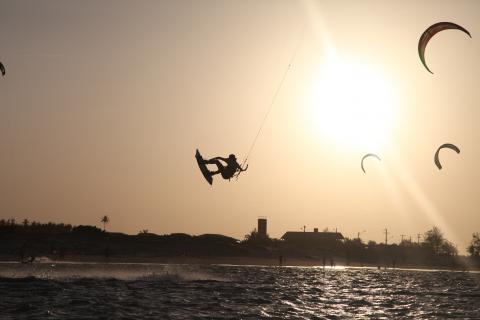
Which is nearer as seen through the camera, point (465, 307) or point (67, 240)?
point (465, 307)

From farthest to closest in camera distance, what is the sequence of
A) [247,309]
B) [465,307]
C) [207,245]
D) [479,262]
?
[479,262] → [207,245] → [465,307] → [247,309]

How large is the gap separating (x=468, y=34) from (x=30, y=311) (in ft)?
55.9

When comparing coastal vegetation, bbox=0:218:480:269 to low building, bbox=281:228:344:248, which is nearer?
coastal vegetation, bbox=0:218:480:269

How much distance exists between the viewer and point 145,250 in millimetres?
91000

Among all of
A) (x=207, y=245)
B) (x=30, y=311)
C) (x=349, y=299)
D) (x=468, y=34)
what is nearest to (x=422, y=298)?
(x=349, y=299)

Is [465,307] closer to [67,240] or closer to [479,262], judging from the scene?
[67,240]

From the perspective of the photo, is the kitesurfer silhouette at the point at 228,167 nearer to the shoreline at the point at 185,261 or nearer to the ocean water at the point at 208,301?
the ocean water at the point at 208,301

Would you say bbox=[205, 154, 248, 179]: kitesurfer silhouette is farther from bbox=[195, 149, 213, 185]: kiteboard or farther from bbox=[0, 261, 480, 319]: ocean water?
bbox=[0, 261, 480, 319]: ocean water

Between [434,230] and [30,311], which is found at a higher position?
[434,230]

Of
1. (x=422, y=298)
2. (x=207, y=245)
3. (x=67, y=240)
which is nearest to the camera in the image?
(x=422, y=298)

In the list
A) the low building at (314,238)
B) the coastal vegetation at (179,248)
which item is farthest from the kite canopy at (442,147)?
the low building at (314,238)

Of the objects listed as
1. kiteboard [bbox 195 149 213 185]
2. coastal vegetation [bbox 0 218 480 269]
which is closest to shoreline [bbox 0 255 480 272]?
coastal vegetation [bbox 0 218 480 269]

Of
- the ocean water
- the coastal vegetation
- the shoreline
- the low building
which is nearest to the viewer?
the ocean water

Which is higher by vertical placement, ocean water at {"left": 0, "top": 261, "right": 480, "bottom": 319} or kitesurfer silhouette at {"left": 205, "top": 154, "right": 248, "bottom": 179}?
kitesurfer silhouette at {"left": 205, "top": 154, "right": 248, "bottom": 179}
